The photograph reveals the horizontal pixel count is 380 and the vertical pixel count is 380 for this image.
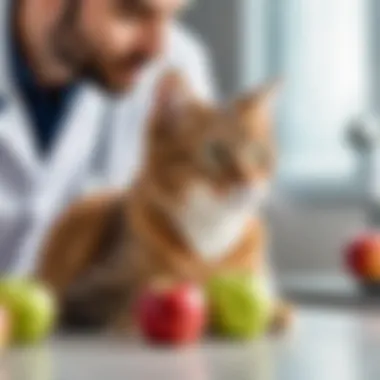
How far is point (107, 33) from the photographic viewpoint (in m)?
1.29

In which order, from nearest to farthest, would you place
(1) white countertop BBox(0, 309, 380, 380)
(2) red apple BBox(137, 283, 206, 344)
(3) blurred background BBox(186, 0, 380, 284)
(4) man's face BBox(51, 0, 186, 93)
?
1. (1) white countertop BBox(0, 309, 380, 380)
2. (2) red apple BBox(137, 283, 206, 344)
3. (4) man's face BBox(51, 0, 186, 93)
4. (3) blurred background BBox(186, 0, 380, 284)

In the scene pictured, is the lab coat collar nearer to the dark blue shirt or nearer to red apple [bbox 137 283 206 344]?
the dark blue shirt

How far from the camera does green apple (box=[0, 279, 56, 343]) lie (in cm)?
98

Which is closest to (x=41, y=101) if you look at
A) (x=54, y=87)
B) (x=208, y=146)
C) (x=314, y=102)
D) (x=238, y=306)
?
(x=54, y=87)

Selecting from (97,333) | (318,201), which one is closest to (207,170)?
(97,333)

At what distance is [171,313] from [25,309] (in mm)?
128

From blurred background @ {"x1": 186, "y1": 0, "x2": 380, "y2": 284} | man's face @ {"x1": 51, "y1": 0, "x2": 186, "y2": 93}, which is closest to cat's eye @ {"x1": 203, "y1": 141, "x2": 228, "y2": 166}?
man's face @ {"x1": 51, "y1": 0, "x2": 186, "y2": 93}

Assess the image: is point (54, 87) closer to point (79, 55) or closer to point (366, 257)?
point (79, 55)

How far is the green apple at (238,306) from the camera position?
1.02 m

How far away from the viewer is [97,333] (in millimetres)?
1066

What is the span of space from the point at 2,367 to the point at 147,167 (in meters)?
0.32

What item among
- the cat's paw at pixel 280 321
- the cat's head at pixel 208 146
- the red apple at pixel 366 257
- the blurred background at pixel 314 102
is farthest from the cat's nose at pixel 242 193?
the blurred background at pixel 314 102

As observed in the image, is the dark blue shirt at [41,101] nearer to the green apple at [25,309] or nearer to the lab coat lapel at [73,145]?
the lab coat lapel at [73,145]

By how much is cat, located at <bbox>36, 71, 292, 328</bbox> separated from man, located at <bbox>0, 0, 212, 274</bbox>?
0.59 feet
